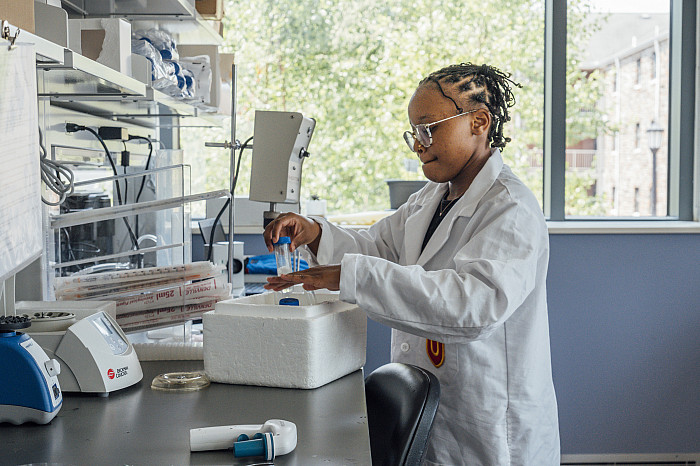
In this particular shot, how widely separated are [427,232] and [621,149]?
2.12m

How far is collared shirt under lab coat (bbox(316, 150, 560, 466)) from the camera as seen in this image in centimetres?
134

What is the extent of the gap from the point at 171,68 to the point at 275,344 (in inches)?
39.1

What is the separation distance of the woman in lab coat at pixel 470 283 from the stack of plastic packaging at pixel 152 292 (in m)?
0.23

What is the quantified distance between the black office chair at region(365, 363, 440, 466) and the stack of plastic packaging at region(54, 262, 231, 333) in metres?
0.49

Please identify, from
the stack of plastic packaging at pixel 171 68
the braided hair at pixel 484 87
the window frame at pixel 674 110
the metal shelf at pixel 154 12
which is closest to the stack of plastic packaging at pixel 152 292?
the stack of plastic packaging at pixel 171 68

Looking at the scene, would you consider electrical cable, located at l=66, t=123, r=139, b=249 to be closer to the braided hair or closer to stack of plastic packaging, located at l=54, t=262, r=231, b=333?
stack of plastic packaging, located at l=54, t=262, r=231, b=333

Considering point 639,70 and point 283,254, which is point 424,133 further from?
point 639,70

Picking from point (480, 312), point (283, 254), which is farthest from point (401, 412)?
point (283, 254)

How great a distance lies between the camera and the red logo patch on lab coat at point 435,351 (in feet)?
5.17

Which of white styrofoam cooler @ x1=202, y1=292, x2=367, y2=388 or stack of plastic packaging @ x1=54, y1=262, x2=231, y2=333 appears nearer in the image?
white styrofoam cooler @ x1=202, y1=292, x2=367, y2=388

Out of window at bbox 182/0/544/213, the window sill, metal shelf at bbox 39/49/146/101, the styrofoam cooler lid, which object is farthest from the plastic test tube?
window at bbox 182/0/544/213

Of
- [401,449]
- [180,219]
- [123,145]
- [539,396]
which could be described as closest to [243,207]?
[123,145]

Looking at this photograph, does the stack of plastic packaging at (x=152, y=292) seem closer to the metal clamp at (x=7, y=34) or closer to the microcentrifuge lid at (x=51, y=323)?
the microcentrifuge lid at (x=51, y=323)

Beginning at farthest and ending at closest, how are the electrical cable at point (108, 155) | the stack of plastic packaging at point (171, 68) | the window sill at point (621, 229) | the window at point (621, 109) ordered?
the window at point (621, 109), the window sill at point (621, 229), the electrical cable at point (108, 155), the stack of plastic packaging at point (171, 68)
